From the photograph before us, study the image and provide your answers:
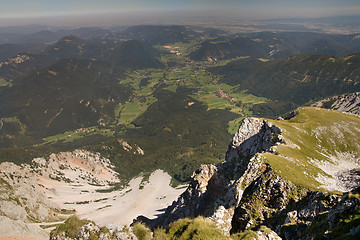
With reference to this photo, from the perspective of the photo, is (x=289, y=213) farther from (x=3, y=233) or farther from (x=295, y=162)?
(x=3, y=233)

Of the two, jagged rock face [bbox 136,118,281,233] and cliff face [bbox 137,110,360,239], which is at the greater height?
cliff face [bbox 137,110,360,239]

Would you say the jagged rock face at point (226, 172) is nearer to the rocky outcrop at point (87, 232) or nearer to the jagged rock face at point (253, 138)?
the jagged rock face at point (253, 138)

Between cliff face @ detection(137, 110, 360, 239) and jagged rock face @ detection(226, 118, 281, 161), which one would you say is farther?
jagged rock face @ detection(226, 118, 281, 161)

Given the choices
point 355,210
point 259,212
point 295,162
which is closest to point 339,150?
point 295,162

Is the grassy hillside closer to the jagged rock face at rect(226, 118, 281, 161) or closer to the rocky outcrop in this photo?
the jagged rock face at rect(226, 118, 281, 161)

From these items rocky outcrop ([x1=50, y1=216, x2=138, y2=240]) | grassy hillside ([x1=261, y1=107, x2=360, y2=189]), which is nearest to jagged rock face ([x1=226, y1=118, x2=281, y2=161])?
grassy hillside ([x1=261, y1=107, x2=360, y2=189])

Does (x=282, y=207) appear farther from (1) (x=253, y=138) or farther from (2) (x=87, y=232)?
(1) (x=253, y=138)

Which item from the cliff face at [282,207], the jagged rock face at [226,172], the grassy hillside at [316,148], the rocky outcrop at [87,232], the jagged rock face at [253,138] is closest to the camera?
the cliff face at [282,207]

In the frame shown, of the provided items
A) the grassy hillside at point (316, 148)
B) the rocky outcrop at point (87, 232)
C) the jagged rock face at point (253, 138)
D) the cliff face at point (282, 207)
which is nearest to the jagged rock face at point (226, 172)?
the jagged rock face at point (253, 138)
